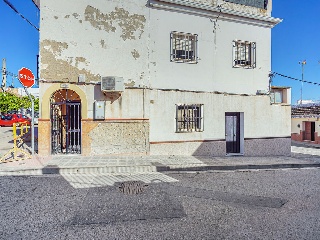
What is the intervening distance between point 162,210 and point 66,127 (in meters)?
7.31

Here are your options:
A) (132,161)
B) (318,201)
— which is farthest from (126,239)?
(132,161)

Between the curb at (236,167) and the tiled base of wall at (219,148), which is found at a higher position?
the tiled base of wall at (219,148)

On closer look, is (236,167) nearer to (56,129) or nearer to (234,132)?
(234,132)

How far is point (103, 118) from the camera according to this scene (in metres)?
9.31

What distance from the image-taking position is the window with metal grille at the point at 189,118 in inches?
409

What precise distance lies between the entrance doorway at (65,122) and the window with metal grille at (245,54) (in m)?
8.05

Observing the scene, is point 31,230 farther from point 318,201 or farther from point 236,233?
point 318,201

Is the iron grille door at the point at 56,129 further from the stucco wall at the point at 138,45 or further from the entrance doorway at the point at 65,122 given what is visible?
the stucco wall at the point at 138,45

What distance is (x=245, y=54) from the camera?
11602mm

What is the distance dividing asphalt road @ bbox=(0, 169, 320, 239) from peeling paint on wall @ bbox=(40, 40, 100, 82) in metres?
4.26

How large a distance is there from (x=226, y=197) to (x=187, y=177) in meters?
2.01

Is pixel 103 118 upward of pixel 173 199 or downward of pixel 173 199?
upward

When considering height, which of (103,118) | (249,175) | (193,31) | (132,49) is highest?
(193,31)

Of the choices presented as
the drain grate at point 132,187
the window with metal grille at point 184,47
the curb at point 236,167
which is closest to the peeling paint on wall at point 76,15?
the window with metal grille at point 184,47
